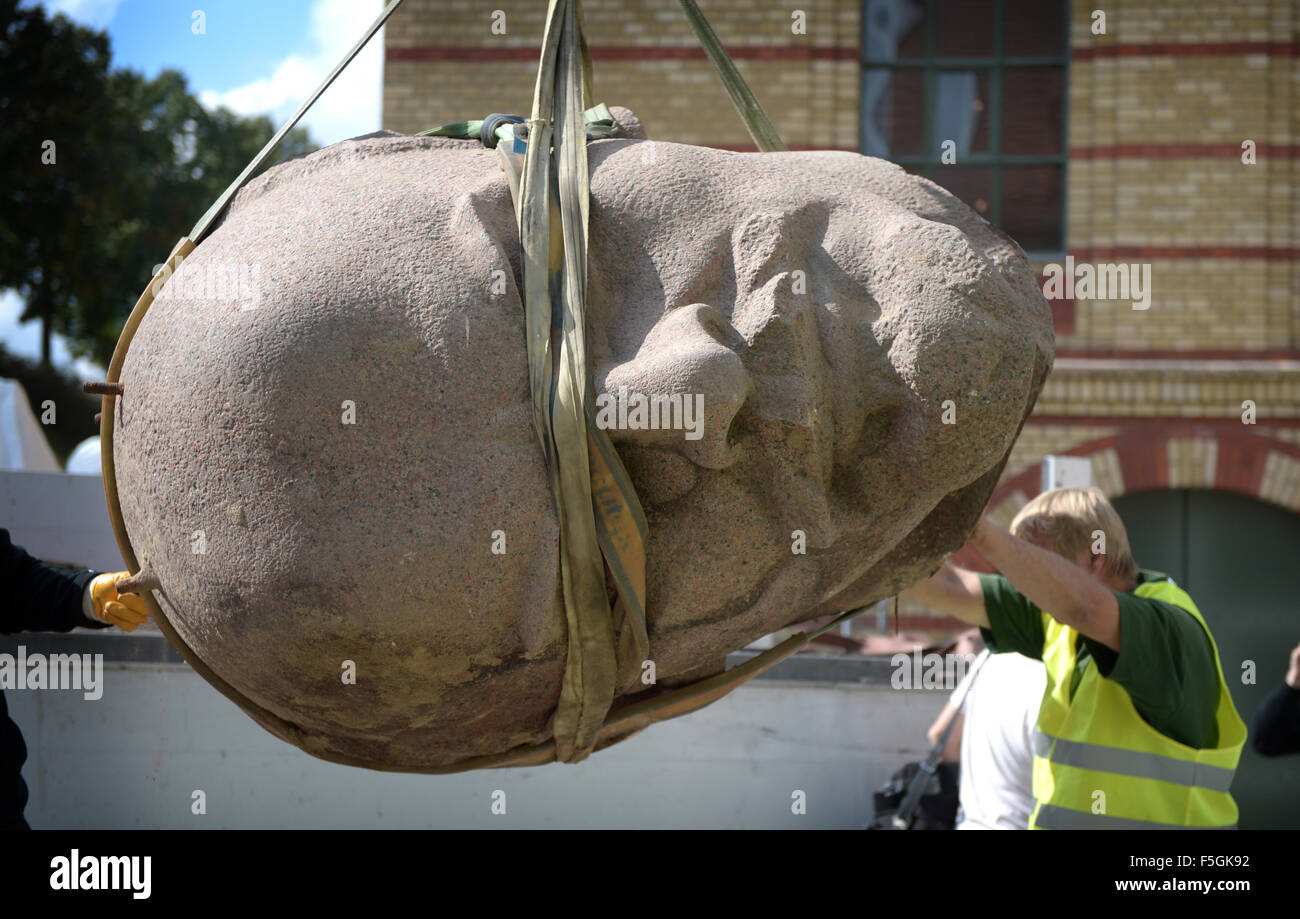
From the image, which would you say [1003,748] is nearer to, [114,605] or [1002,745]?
[1002,745]

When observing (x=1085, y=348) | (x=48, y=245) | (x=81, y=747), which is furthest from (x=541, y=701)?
(x=48, y=245)

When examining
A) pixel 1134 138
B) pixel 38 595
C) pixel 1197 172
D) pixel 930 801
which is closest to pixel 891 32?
pixel 1134 138

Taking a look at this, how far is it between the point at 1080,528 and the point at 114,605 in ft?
7.42

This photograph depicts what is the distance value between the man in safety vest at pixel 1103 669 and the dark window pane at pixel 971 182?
5.23 metres

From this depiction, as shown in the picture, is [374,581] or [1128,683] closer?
[374,581]

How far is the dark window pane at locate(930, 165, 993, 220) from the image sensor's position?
26.2ft

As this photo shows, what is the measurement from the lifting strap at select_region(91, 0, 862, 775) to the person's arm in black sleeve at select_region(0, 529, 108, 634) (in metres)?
0.57

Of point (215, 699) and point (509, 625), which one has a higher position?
point (509, 625)

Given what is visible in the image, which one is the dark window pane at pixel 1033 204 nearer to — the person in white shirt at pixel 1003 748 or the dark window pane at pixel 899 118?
the dark window pane at pixel 899 118

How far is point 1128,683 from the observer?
280cm

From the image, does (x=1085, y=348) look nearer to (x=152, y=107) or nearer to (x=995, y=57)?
(x=995, y=57)

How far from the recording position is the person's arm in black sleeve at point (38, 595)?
255 cm

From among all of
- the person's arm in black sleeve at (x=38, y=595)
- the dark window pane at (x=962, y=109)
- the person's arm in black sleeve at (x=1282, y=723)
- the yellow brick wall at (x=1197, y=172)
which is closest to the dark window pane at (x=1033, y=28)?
the dark window pane at (x=962, y=109)

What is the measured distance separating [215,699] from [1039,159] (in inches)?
244
